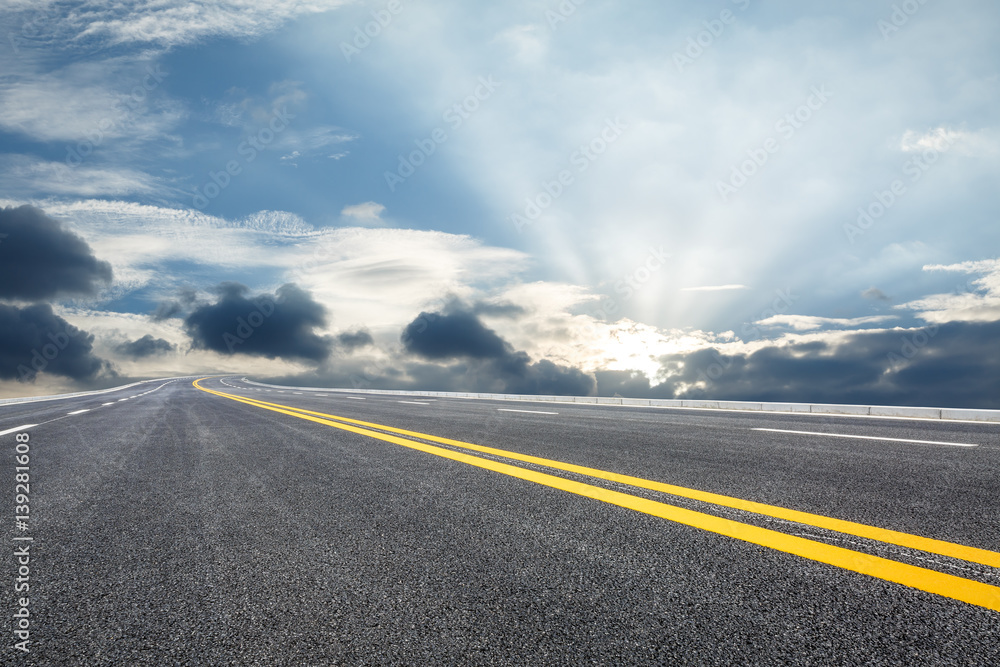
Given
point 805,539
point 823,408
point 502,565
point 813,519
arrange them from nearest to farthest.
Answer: point 502,565
point 805,539
point 813,519
point 823,408

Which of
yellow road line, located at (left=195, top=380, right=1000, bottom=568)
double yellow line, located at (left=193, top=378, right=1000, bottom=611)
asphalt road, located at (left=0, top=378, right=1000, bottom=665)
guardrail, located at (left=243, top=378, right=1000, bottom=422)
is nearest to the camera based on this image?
asphalt road, located at (left=0, top=378, right=1000, bottom=665)

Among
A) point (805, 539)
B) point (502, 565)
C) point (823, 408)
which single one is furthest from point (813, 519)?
point (823, 408)

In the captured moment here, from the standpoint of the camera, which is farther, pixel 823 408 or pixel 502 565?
pixel 823 408

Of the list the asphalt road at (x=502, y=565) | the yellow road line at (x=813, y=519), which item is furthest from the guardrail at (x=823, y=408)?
the yellow road line at (x=813, y=519)

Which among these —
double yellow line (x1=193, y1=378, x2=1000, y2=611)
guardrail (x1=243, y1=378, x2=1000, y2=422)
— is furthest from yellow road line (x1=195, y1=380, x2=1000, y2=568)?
guardrail (x1=243, y1=378, x2=1000, y2=422)

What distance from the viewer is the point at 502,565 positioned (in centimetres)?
241

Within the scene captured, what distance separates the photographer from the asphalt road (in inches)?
68.7

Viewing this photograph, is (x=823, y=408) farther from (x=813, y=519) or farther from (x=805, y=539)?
(x=805, y=539)

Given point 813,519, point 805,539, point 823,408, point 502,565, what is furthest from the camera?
point 823,408

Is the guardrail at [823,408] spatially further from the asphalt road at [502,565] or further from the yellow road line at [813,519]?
the yellow road line at [813,519]

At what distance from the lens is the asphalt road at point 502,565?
175 centimetres

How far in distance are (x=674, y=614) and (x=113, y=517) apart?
12.2 feet

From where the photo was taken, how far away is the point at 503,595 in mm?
2098

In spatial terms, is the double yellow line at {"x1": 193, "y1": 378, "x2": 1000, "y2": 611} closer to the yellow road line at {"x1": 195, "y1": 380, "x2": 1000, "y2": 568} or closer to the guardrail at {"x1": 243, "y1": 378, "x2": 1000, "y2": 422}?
the yellow road line at {"x1": 195, "y1": 380, "x2": 1000, "y2": 568}
